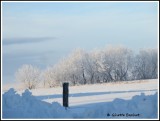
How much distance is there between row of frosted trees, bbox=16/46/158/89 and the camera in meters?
64.4

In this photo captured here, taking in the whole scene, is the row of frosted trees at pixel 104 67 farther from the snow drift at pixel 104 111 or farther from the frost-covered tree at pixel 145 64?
the snow drift at pixel 104 111

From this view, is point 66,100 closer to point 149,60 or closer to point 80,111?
point 80,111

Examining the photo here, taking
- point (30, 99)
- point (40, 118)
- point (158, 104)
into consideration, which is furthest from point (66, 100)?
point (158, 104)

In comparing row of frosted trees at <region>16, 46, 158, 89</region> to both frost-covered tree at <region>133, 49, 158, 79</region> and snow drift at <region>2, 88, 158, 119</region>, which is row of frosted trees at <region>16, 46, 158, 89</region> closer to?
frost-covered tree at <region>133, 49, 158, 79</region>

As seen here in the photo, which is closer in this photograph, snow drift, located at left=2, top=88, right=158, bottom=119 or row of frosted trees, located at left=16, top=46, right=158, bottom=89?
snow drift, located at left=2, top=88, right=158, bottom=119

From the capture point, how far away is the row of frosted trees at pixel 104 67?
6438cm

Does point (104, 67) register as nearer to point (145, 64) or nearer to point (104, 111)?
point (145, 64)

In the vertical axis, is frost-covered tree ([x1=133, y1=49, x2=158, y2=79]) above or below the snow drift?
above

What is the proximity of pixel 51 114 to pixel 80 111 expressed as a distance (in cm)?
84

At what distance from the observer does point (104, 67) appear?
219 ft

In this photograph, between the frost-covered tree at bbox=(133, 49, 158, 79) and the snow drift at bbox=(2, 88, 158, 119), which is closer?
the snow drift at bbox=(2, 88, 158, 119)

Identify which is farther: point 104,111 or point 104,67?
point 104,67

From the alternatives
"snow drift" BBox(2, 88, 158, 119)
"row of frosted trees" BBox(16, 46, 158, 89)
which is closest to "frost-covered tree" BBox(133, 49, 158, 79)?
"row of frosted trees" BBox(16, 46, 158, 89)

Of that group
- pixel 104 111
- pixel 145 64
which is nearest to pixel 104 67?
pixel 145 64
